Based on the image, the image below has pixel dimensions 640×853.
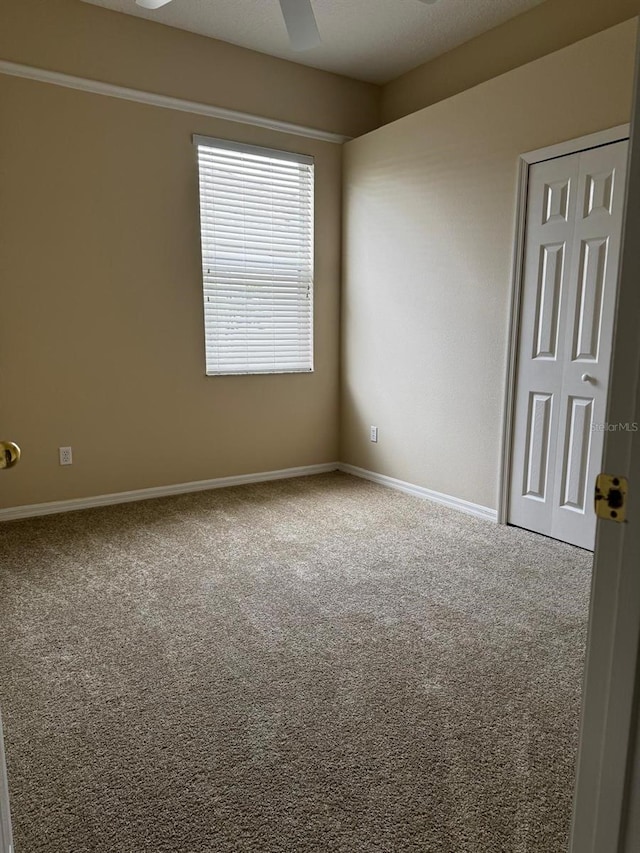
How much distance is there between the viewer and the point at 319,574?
287 cm

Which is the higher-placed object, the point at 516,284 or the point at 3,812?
the point at 516,284

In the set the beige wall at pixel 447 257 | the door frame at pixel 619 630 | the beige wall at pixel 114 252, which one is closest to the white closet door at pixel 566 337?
the beige wall at pixel 447 257

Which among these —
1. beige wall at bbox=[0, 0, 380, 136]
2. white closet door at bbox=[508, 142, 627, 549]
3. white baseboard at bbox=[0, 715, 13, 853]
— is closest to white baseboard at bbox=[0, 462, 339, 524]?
white closet door at bbox=[508, 142, 627, 549]

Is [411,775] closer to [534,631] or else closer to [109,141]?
[534,631]

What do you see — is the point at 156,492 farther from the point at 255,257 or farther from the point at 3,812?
the point at 3,812

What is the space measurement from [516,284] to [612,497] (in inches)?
113

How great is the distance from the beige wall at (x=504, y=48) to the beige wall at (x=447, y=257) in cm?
41

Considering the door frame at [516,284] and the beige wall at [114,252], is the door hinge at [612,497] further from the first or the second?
the beige wall at [114,252]

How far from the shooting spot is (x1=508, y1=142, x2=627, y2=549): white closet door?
2916 mm

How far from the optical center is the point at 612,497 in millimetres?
755

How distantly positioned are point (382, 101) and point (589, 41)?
2.18 metres

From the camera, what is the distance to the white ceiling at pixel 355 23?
3467 millimetres

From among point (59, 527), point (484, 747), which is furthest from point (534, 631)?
point (59, 527)

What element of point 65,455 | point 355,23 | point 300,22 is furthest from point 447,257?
point 65,455
